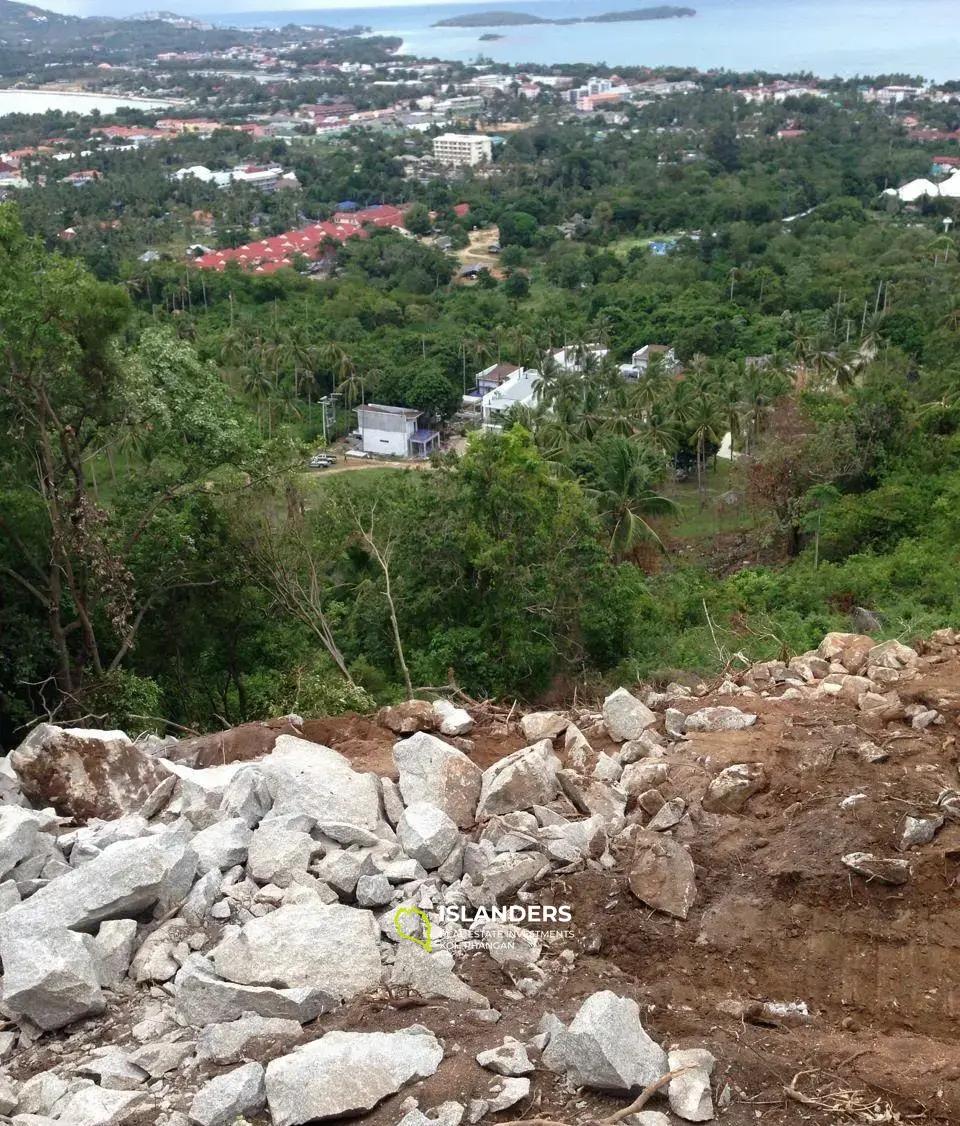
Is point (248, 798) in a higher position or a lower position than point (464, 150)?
lower

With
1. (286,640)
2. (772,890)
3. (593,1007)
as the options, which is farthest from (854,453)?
(593,1007)

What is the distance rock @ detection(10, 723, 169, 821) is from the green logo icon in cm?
223

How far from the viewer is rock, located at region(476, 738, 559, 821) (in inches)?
258

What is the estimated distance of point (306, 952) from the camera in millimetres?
5207

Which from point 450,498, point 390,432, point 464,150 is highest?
point 464,150

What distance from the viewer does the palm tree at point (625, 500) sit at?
21.6 m

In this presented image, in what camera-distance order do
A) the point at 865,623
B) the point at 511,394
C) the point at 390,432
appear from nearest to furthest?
the point at 865,623, the point at 390,432, the point at 511,394

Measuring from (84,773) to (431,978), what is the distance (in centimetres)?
301

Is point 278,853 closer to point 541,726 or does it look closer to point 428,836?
point 428,836

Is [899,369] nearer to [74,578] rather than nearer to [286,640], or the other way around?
[286,640]

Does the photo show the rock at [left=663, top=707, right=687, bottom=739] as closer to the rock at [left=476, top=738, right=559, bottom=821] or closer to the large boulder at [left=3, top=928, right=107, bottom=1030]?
the rock at [left=476, top=738, right=559, bottom=821]

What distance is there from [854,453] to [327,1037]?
19.3 m

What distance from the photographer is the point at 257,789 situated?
654 centimetres

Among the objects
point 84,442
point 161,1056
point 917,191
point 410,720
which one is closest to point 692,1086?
point 161,1056
